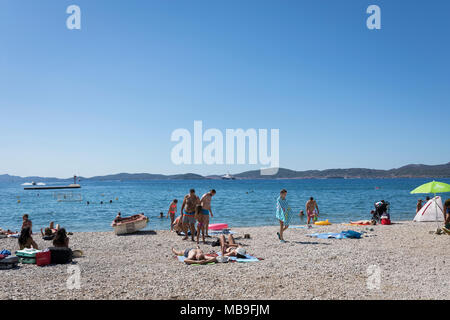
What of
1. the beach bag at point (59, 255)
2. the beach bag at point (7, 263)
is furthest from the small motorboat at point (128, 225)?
the beach bag at point (7, 263)

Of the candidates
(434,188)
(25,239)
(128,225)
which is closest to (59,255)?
(25,239)

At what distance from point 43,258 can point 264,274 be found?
572 cm

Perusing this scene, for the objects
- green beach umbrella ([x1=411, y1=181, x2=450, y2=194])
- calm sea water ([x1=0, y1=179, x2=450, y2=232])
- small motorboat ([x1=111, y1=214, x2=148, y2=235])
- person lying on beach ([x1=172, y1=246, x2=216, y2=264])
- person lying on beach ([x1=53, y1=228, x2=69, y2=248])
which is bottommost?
calm sea water ([x1=0, y1=179, x2=450, y2=232])

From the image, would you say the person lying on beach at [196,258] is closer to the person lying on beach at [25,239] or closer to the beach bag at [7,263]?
the beach bag at [7,263]

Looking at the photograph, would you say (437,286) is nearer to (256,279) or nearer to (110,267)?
(256,279)

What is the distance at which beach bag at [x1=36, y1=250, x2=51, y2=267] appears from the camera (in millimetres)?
8602

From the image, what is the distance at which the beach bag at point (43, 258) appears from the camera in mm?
8602

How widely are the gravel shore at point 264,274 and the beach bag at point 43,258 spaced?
0.18 metres

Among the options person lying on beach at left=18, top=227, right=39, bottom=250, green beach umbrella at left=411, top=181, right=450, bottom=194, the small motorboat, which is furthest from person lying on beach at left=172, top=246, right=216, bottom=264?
green beach umbrella at left=411, top=181, right=450, bottom=194

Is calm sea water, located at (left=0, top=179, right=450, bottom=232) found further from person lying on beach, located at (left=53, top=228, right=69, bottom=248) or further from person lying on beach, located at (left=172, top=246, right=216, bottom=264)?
person lying on beach, located at (left=172, top=246, right=216, bottom=264)

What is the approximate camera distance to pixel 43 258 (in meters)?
8.70

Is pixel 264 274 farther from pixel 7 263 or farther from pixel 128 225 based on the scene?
pixel 128 225

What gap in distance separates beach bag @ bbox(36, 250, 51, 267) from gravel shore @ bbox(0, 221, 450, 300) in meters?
0.18
